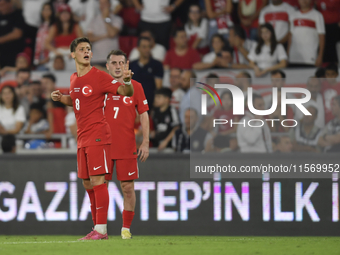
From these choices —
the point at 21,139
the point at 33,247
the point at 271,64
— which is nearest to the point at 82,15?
the point at 21,139

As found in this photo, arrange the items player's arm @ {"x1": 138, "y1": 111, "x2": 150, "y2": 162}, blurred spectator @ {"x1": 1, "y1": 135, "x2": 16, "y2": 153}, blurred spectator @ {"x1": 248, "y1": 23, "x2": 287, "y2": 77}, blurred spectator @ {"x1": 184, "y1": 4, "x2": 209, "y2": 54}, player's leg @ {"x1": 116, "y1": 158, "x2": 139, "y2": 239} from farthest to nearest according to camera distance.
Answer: blurred spectator @ {"x1": 184, "y1": 4, "x2": 209, "y2": 54}, blurred spectator @ {"x1": 248, "y1": 23, "x2": 287, "y2": 77}, blurred spectator @ {"x1": 1, "y1": 135, "x2": 16, "y2": 153}, player's leg @ {"x1": 116, "y1": 158, "x2": 139, "y2": 239}, player's arm @ {"x1": 138, "y1": 111, "x2": 150, "y2": 162}

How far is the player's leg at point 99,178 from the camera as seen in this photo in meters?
5.14

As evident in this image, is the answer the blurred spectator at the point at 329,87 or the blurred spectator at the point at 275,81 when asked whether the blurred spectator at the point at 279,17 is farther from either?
the blurred spectator at the point at 329,87

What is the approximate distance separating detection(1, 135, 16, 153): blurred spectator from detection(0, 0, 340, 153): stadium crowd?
0.01 meters

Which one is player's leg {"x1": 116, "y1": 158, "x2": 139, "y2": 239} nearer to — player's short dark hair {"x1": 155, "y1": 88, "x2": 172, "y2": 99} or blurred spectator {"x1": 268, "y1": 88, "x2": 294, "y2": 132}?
blurred spectator {"x1": 268, "y1": 88, "x2": 294, "y2": 132}

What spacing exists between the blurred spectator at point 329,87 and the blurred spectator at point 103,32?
392cm

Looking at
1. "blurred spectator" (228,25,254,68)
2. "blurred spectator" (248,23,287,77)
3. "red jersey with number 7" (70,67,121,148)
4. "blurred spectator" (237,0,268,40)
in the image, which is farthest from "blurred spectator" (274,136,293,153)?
"blurred spectator" (237,0,268,40)

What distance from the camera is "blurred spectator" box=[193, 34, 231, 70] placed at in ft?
Answer: 31.4

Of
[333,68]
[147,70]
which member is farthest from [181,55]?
[333,68]

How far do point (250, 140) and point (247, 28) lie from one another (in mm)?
3505

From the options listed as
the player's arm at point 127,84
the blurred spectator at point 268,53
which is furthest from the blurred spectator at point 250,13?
the player's arm at point 127,84

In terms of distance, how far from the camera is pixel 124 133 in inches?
231

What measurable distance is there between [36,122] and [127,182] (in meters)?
3.82

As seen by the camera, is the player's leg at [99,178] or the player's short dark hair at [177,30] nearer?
the player's leg at [99,178]
